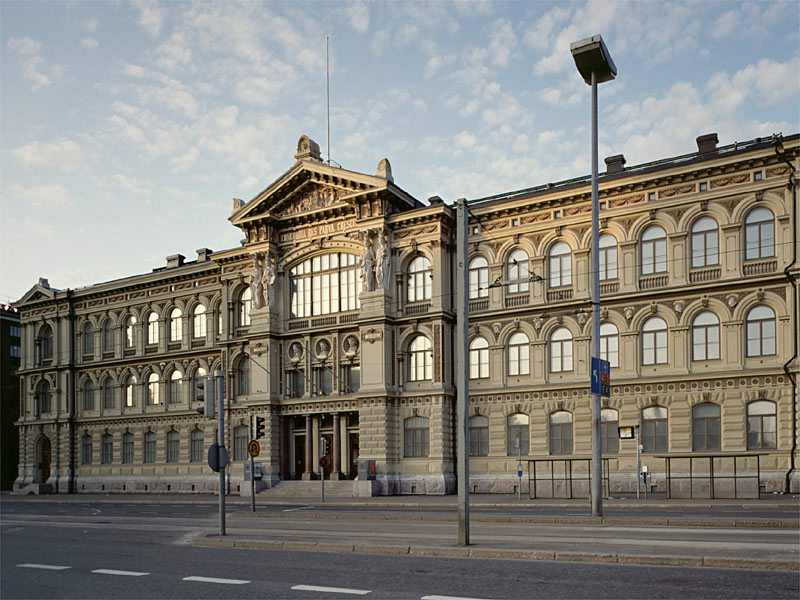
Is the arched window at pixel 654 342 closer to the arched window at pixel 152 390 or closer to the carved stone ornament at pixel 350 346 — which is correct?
the carved stone ornament at pixel 350 346

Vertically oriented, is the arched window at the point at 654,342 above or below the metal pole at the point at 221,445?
above

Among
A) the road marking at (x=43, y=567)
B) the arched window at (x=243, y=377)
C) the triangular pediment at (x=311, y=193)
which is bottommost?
the road marking at (x=43, y=567)

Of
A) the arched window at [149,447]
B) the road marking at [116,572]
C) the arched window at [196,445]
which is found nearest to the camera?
the road marking at [116,572]

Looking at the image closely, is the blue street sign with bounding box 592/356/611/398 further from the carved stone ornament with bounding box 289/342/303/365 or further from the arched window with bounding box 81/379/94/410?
the arched window with bounding box 81/379/94/410

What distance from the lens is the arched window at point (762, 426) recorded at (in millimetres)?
38316

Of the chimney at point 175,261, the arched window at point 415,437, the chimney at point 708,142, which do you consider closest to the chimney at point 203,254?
the chimney at point 175,261

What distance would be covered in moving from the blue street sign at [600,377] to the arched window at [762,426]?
16672 millimetres

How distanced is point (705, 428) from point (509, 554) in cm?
2685

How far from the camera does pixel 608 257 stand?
43.2 metres

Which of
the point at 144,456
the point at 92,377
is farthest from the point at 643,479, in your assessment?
the point at 92,377

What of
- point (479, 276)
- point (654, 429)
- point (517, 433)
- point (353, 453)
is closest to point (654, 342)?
point (654, 429)

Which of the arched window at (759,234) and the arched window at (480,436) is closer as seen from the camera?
the arched window at (759,234)

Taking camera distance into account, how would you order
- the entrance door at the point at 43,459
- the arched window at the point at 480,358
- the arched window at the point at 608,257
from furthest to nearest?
the entrance door at the point at 43,459 → the arched window at the point at 480,358 → the arched window at the point at 608,257

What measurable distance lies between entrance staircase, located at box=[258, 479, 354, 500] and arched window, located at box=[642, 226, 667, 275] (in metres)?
18.6
